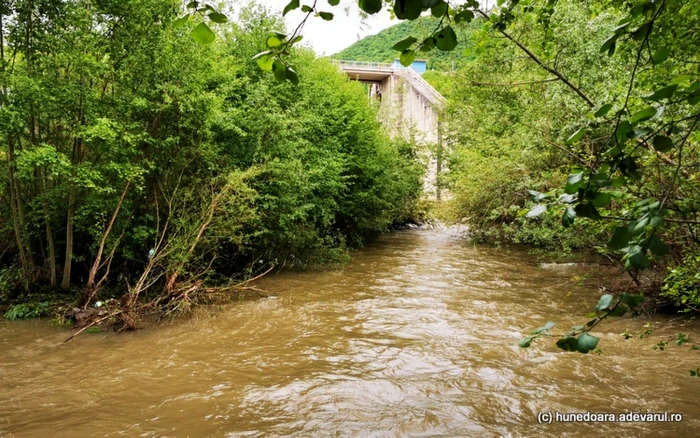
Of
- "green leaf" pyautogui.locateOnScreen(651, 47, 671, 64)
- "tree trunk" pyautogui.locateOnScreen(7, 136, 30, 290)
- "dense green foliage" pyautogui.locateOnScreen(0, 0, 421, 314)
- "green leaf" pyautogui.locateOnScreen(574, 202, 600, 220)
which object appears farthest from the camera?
"tree trunk" pyautogui.locateOnScreen(7, 136, 30, 290)

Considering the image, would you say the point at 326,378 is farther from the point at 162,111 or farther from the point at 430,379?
the point at 162,111

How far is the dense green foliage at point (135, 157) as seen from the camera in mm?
8047

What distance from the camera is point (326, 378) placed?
6242mm

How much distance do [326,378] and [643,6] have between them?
5.69 metres

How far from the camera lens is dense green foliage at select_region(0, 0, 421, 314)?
8.05m

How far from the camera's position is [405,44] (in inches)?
58.6

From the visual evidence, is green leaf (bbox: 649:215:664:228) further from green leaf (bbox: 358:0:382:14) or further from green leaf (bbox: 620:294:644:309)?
green leaf (bbox: 358:0:382:14)

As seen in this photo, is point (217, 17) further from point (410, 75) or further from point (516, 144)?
point (410, 75)

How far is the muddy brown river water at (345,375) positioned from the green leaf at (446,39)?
436 centimetres

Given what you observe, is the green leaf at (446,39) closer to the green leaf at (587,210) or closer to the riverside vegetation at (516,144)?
the riverside vegetation at (516,144)

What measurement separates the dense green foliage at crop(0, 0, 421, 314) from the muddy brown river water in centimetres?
178

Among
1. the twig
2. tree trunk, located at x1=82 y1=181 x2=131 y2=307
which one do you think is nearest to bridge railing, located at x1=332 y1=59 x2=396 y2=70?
tree trunk, located at x1=82 y1=181 x2=131 y2=307

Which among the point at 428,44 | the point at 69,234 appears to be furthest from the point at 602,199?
the point at 69,234

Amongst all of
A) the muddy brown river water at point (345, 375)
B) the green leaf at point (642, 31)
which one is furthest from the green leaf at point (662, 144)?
→ the muddy brown river water at point (345, 375)
